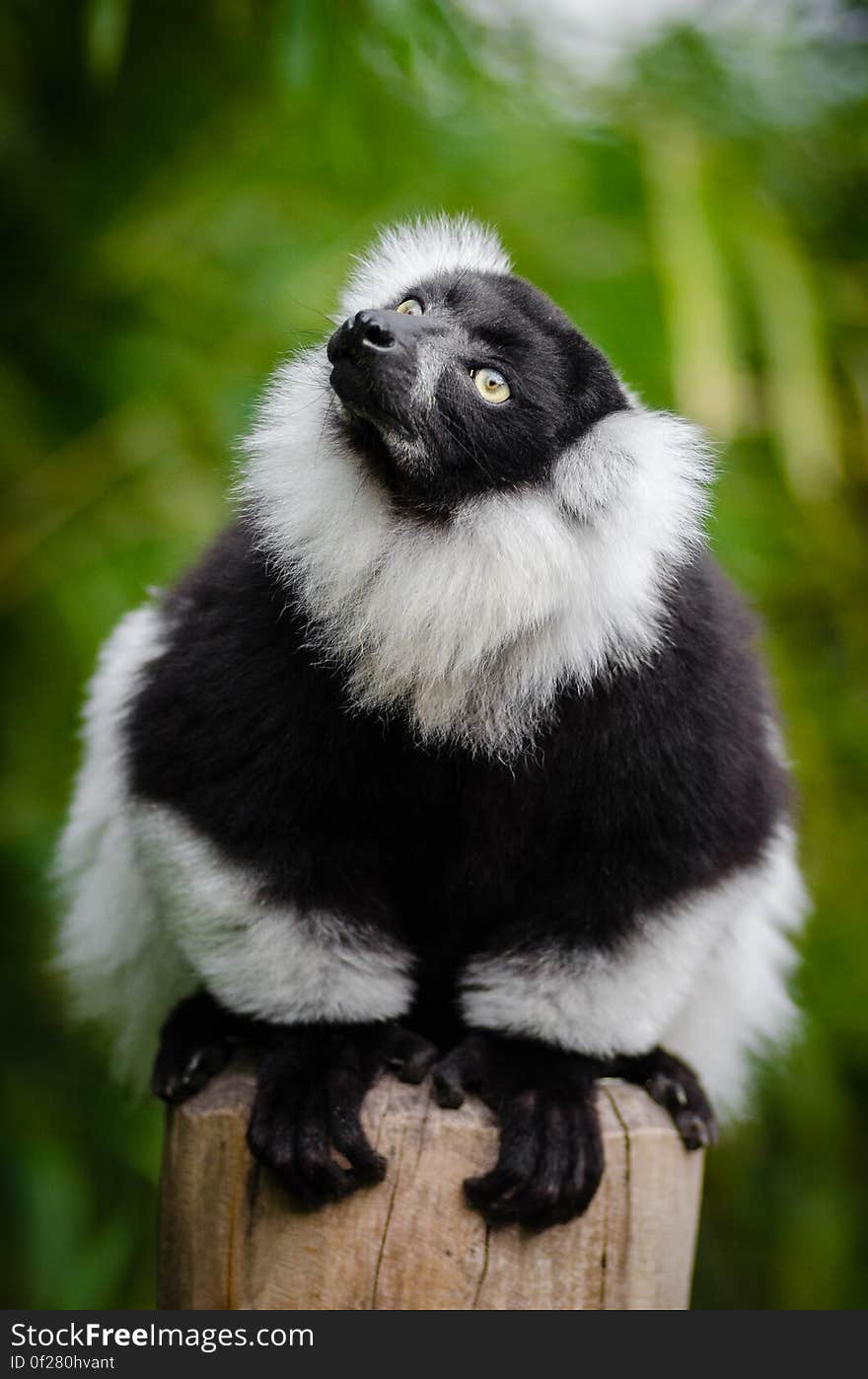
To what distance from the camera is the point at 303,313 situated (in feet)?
11.9

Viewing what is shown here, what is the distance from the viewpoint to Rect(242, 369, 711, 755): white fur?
2064mm

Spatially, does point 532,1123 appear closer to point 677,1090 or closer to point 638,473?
point 677,1090

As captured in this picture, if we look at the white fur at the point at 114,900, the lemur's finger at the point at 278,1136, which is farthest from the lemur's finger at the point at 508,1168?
the white fur at the point at 114,900

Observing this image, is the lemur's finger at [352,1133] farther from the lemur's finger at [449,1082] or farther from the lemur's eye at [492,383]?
the lemur's eye at [492,383]

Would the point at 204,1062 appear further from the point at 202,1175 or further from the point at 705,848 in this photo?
the point at 705,848

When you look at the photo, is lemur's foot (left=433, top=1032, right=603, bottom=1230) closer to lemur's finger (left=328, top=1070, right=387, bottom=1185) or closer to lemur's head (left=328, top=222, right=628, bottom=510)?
lemur's finger (left=328, top=1070, right=387, bottom=1185)

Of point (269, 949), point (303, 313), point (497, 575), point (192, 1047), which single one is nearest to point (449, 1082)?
point (269, 949)

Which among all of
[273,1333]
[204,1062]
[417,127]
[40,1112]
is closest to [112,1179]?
[40,1112]

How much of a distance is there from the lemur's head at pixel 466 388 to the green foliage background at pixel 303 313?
131 cm

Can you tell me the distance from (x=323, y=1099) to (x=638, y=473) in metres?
1.04

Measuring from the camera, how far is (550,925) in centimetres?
229

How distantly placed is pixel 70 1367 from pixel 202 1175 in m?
0.31

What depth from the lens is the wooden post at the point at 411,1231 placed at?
6.61ft

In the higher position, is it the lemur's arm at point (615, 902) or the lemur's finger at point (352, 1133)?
the lemur's arm at point (615, 902)
